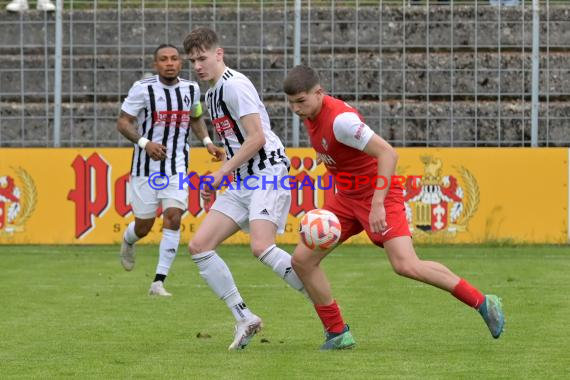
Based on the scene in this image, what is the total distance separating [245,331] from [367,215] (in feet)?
3.42

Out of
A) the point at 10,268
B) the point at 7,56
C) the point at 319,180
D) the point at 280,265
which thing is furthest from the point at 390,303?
the point at 7,56

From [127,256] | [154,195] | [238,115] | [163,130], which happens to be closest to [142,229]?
[154,195]

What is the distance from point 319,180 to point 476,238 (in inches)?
82.3

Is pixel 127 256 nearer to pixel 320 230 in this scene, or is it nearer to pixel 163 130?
pixel 163 130

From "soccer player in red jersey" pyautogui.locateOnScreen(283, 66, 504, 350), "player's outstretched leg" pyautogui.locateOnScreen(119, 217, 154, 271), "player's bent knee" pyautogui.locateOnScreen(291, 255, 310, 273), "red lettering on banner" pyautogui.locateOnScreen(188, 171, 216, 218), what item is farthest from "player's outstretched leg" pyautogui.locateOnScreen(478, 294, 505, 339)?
"red lettering on banner" pyautogui.locateOnScreen(188, 171, 216, 218)

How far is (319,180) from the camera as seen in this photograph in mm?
17000

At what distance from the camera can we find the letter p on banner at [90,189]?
1720 cm

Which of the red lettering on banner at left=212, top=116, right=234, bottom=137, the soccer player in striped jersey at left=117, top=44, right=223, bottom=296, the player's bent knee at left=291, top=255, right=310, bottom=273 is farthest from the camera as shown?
the soccer player in striped jersey at left=117, top=44, right=223, bottom=296

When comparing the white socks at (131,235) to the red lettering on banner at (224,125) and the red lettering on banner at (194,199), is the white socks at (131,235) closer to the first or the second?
the red lettering on banner at (224,125)

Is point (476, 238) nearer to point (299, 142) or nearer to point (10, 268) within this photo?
point (299, 142)

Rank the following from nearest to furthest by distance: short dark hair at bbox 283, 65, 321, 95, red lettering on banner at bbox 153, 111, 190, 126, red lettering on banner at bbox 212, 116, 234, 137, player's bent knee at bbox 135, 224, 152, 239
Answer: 1. short dark hair at bbox 283, 65, 321, 95
2. red lettering on banner at bbox 212, 116, 234, 137
3. red lettering on banner at bbox 153, 111, 190, 126
4. player's bent knee at bbox 135, 224, 152, 239

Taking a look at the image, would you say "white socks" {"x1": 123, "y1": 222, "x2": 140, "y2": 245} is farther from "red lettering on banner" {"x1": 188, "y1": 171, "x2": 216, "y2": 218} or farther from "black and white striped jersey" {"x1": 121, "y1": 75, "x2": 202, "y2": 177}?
"red lettering on banner" {"x1": 188, "y1": 171, "x2": 216, "y2": 218}

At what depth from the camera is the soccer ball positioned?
319 inches

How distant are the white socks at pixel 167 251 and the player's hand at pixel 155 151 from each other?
2.77 ft
